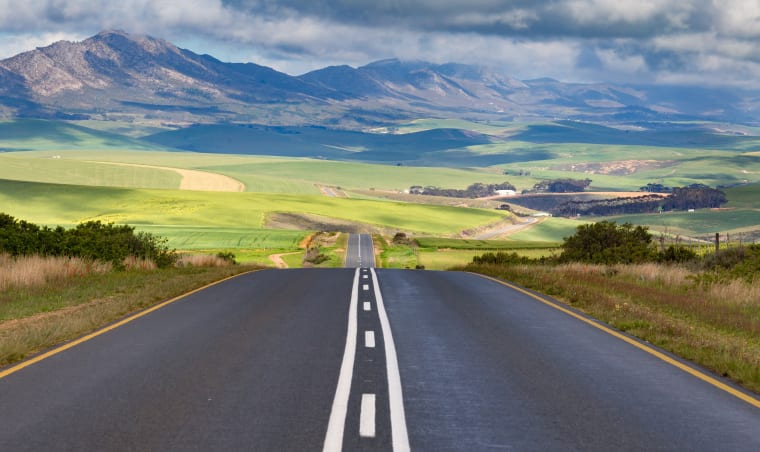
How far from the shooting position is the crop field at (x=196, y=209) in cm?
12006

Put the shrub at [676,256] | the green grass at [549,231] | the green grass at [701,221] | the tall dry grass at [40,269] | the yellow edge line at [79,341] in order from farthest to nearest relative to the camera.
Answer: the green grass at [701,221] < the green grass at [549,231] < the shrub at [676,256] < the tall dry grass at [40,269] < the yellow edge line at [79,341]

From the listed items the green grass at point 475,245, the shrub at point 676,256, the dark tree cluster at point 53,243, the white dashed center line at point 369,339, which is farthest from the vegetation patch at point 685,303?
the green grass at point 475,245

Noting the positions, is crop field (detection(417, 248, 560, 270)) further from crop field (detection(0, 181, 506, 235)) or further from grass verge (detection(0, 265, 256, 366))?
grass verge (detection(0, 265, 256, 366))

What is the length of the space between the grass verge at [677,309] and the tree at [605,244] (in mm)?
13689

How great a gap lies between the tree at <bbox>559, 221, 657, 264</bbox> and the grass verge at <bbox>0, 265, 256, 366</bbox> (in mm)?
23250

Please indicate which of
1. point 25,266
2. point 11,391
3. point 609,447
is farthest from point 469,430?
point 25,266

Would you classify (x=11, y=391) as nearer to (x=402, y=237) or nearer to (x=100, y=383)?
(x=100, y=383)

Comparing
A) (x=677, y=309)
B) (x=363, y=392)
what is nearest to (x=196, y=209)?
(x=677, y=309)

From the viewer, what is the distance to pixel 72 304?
700 inches

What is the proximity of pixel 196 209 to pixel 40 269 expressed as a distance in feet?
364

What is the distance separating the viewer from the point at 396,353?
12.0 metres

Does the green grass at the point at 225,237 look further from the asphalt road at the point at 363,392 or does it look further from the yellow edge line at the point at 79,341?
the asphalt road at the point at 363,392

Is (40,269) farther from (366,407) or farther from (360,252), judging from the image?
(360,252)

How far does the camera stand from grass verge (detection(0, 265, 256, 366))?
1255cm
